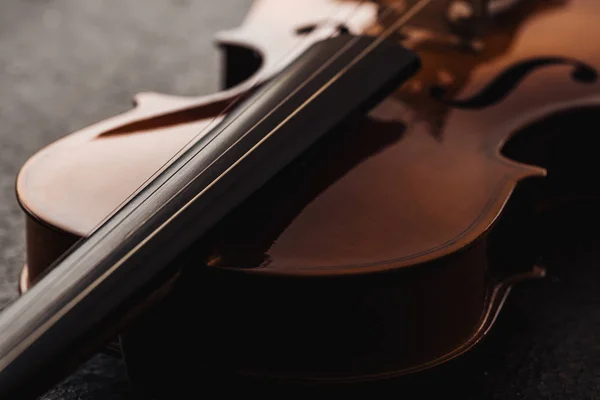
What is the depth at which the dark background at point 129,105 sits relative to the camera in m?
0.78

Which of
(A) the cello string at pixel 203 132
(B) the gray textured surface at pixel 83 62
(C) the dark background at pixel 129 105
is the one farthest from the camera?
(B) the gray textured surface at pixel 83 62

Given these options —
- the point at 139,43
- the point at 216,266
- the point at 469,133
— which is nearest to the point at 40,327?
the point at 216,266

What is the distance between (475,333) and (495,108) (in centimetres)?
27

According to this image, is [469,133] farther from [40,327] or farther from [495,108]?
[40,327]

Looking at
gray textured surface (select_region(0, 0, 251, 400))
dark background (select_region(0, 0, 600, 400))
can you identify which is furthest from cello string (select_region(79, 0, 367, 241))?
gray textured surface (select_region(0, 0, 251, 400))

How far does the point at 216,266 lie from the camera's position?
61cm

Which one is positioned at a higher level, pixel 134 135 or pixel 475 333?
pixel 134 135

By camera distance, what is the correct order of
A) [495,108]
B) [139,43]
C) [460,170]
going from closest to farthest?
[460,170]
[495,108]
[139,43]

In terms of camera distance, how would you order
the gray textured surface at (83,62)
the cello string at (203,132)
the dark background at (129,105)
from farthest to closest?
the gray textured surface at (83,62), the dark background at (129,105), the cello string at (203,132)

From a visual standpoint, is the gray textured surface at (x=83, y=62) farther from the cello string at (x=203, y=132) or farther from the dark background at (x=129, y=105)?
the cello string at (x=203, y=132)

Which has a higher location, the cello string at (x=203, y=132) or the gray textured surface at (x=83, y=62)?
the cello string at (x=203, y=132)

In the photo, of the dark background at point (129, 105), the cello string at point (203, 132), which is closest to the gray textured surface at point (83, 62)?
the dark background at point (129, 105)

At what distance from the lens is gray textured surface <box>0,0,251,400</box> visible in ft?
3.94

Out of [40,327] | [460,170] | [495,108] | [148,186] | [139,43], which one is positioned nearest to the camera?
[40,327]
